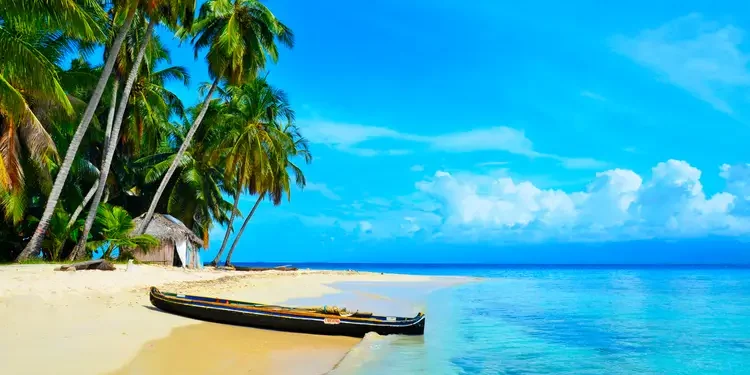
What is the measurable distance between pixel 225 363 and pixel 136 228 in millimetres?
18803

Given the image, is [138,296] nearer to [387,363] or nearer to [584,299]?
[387,363]

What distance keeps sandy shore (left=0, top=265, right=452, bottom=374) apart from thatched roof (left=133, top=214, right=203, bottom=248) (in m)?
11.0

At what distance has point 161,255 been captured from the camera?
25.4 metres

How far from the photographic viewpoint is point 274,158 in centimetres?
3070

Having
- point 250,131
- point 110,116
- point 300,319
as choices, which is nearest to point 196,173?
point 250,131

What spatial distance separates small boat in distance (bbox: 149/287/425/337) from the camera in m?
10.7

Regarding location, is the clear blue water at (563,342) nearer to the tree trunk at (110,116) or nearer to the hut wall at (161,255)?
the hut wall at (161,255)

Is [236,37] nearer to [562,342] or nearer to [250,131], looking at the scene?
[250,131]

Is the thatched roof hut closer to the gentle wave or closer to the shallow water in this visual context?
the shallow water

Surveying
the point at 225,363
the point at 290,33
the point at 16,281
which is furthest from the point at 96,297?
the point at 290,33

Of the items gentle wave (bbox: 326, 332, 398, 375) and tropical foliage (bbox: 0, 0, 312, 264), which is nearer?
gentle wave (bbox: 326, 332, 398, 375)

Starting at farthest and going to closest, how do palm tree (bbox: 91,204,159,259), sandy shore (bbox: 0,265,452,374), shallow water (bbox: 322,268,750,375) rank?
palm tree (bbox: 91,204,159,259)
shallow water (bbox: 322,268,750,375)
sandy shore (bbox: 0,265,452,374)

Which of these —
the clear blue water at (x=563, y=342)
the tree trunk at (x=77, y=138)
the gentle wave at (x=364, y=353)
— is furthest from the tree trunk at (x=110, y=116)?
the gentle wave at (x=364, y=353)

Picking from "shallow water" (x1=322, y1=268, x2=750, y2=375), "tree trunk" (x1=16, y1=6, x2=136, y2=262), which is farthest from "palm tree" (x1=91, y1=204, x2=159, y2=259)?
"shallow water" (x1=322, y1=268, x2=750, y2=375)
